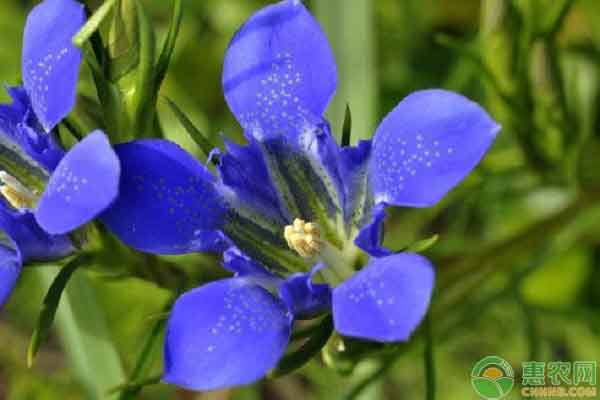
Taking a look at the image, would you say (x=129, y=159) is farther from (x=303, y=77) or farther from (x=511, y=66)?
(x=511, y=66)

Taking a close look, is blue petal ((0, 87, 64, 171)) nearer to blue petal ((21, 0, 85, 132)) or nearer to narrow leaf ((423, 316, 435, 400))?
blue petal ((21, 0, 85, 132))

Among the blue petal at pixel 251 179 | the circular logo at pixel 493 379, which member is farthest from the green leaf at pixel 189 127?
the circular logo at pixel 493 379

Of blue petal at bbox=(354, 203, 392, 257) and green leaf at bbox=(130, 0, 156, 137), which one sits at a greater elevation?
green leaf at bbox=(130, 0, 156, 137)

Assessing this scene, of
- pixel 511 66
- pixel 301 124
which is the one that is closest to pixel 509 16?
pixel 511 66

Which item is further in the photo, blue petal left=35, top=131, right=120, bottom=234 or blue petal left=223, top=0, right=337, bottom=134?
blue petal left=223, top=0, right=337, bottom=134

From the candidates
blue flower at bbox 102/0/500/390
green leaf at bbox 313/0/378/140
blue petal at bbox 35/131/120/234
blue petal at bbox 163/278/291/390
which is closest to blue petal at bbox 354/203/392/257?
blue flower at bbox 102/0/500/390

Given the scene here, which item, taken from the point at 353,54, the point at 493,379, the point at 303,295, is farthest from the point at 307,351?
the point at 353,54

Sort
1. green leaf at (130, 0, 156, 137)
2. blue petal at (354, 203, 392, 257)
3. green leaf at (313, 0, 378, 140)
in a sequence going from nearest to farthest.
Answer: blue petal at (354, 203, 392, 257)
green leaf at (130, 0, 156, 137)
green leaf at (313, 0, 378, 140)
